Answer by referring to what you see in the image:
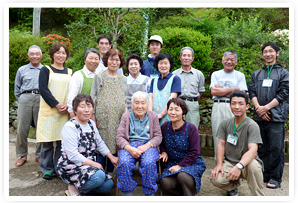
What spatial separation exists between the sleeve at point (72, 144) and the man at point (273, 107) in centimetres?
284

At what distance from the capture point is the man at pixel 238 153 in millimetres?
2939

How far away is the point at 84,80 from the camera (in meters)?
3.56

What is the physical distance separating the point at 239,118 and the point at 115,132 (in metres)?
1.76

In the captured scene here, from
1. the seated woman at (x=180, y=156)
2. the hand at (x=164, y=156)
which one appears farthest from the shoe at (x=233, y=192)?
the hand at (x=164, y=156)

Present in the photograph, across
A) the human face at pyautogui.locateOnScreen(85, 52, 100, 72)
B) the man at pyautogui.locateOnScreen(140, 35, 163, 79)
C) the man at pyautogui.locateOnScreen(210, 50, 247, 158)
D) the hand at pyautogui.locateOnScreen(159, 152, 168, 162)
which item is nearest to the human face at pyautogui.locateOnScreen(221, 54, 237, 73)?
the man at pyautogui.locateOnScreen(210, 50, 247, 158)

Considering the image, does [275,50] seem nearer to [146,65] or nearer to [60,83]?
[146,65]

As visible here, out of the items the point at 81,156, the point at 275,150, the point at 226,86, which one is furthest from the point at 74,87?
the point at 275,150


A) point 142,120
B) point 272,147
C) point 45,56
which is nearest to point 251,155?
point 272,147

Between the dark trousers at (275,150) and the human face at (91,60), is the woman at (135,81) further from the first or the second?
the dark trousers at (275,150)

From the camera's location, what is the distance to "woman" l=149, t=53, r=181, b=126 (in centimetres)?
355

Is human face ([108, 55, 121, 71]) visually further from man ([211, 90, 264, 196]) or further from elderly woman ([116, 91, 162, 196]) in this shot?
man ([211, 90, 264, 196])

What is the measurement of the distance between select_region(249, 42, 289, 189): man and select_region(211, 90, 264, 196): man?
783mm

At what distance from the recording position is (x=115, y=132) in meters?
3.41

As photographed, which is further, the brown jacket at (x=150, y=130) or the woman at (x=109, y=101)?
the woman at (x=109, y=101)
